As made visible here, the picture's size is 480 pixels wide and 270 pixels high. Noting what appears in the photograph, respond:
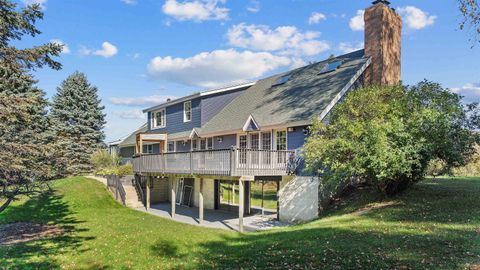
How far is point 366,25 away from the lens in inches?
770

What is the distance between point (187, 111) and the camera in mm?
26172

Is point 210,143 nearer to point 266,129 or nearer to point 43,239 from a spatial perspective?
point 266,129

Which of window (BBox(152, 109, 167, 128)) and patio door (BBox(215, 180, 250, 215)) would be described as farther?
window (BBox(152, 109, 167, 128))

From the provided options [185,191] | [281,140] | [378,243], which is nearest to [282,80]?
[281,140]

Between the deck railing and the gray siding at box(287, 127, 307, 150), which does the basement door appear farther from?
the gray siding at box(287, 127, 307, 150)

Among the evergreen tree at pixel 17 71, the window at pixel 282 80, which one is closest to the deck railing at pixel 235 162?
the evergreen tree at pixel 17 71

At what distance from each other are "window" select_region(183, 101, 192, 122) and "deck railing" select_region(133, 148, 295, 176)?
646 cm

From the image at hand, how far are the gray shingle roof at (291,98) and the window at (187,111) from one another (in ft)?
7.59

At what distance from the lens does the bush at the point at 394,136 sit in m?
12.8

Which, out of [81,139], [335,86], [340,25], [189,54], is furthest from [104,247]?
[81,139]

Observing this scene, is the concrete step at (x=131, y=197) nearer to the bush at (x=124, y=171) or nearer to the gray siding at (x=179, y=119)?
the bush at (x=124, y=171)

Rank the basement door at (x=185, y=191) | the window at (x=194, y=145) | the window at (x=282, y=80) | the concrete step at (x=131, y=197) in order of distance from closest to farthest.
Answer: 1. the window at (x=282, y=80)
2. the concrete step at (x=131, y=197)
3. the window at (x=194, y=145)
4. the basement door at (x=185, y=191)

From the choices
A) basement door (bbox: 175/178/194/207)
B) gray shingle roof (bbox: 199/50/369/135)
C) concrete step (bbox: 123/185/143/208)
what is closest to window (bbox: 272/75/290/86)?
gray shingle roof (bbox: 199/50/369/135)

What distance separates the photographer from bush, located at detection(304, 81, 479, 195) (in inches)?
505
